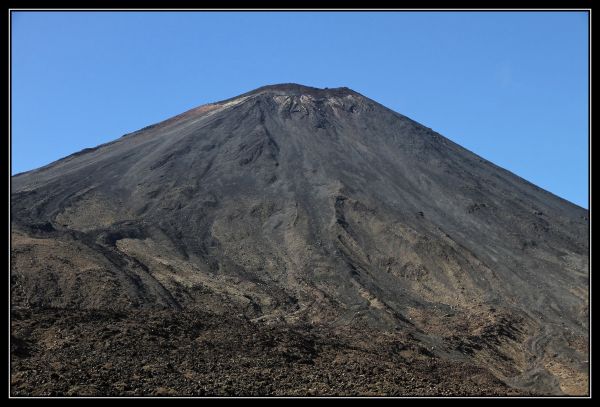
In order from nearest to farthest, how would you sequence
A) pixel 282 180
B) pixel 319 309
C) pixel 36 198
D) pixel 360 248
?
1. pixel 319 309
2. pixel 360 248
3. pixel 36 198
4. pixel 282 180

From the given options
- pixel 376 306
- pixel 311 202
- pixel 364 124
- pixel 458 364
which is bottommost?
pixel 458 364

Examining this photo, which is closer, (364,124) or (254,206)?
(254,206)

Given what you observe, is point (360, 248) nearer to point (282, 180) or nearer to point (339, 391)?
point (282, 180)

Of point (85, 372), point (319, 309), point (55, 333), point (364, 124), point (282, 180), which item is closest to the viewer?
point (85, 372)

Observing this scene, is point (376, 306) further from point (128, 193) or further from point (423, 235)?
point (128, 193)

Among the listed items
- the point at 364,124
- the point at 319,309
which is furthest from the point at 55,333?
the point at 364,124

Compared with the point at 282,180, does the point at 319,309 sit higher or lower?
lower
